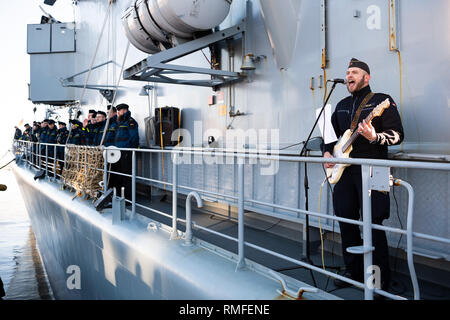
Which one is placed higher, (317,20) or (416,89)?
(317,20)

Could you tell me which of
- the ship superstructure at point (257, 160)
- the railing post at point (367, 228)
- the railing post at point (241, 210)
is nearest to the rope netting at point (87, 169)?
the ship superstructure at point (257, 160)

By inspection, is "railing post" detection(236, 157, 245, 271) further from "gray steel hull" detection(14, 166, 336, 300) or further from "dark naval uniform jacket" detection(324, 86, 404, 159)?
"dark naval uniform jacket" detection(324, 86, 404, 159)

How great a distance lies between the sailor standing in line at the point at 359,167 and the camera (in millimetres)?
2432

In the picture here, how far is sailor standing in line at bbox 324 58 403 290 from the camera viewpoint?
2432 millimetres

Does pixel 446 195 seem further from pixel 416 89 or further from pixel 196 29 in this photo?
pixel 196 29

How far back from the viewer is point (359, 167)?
2.58 meters

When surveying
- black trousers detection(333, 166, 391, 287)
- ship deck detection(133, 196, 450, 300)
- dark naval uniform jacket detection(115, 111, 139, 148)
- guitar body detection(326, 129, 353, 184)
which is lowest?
ship deck detection(133, 196, 450, 300)

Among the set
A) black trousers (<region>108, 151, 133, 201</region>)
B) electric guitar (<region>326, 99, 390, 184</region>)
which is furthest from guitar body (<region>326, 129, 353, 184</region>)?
black trousers (<region>108, 151, 133, 201</region>)

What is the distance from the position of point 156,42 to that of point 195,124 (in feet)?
4.93

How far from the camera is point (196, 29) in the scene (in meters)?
4.85

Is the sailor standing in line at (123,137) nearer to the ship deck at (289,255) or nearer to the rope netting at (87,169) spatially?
the rope netting at (87,169)

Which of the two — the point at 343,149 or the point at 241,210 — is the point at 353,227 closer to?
the point at 343,149

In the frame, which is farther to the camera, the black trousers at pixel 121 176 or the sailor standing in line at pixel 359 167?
the black trousers at pixel 121 176

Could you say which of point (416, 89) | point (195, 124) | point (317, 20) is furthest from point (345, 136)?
point (195, 124)
